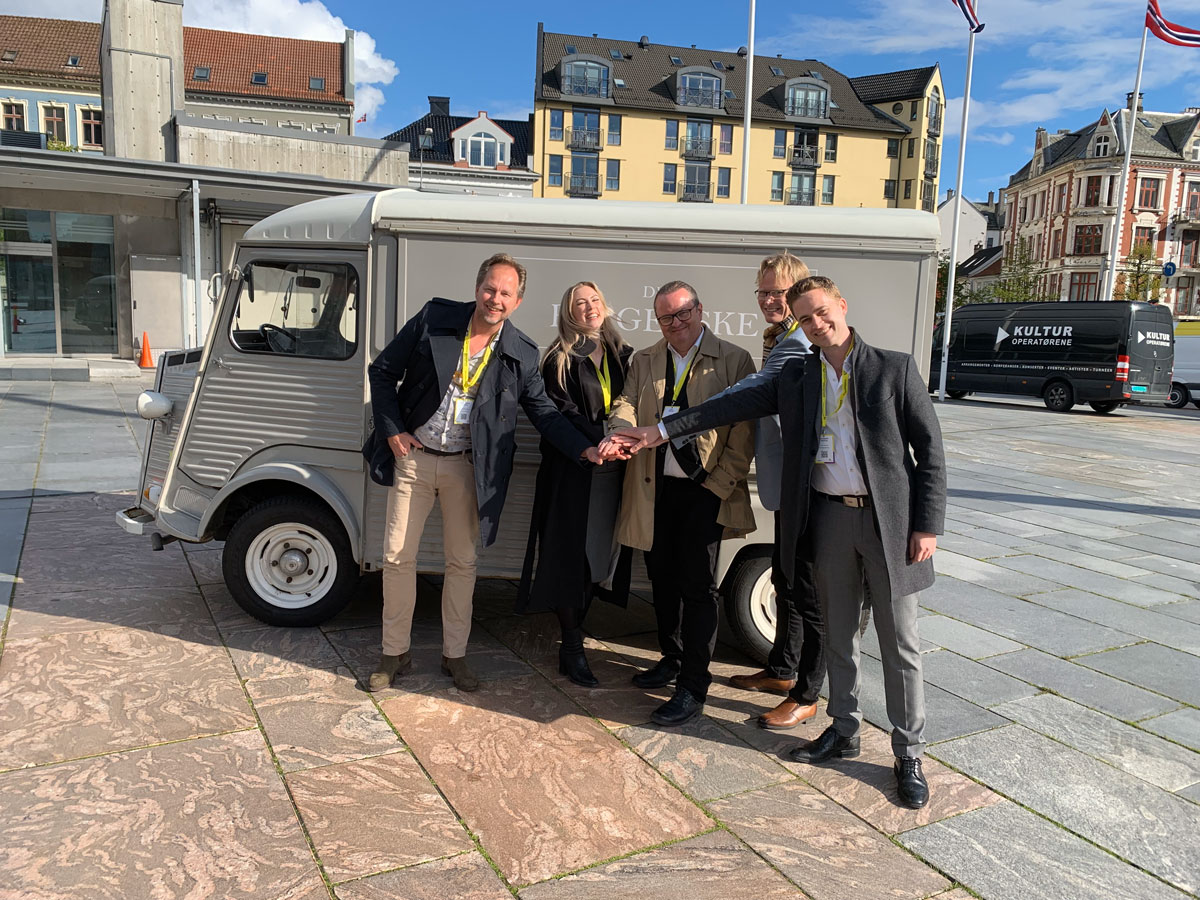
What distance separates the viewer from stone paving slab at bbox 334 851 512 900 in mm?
2701

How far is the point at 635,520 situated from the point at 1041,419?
688 inches

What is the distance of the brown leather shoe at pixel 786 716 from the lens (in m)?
3.93

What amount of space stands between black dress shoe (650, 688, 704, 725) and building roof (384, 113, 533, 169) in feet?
176

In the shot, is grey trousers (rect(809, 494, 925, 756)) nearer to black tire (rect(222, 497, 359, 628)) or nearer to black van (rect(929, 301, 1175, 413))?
black tire (rect(222, 497, 359, 628))

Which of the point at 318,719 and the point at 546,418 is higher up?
the point at 546,418

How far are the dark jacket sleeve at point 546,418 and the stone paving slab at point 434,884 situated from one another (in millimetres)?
1682

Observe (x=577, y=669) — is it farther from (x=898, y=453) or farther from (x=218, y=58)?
(x=218, y=58)

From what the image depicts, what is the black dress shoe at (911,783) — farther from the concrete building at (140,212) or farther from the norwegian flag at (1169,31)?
the norwegian flag at (1169,31)

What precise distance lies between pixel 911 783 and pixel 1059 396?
66.1 ft

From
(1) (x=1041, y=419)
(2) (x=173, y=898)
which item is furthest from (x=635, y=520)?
(1) (x=1041, y=419)

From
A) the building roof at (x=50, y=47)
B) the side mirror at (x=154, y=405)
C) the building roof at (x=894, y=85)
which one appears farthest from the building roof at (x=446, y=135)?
the side mirror at (x=154, y=405)

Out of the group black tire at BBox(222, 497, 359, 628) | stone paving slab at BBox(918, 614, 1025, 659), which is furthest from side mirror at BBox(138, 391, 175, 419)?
stone paving slab at BBox(918, 614, 1025, 659)

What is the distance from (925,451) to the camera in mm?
3258

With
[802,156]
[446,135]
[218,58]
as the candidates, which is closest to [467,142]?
[446,135]
